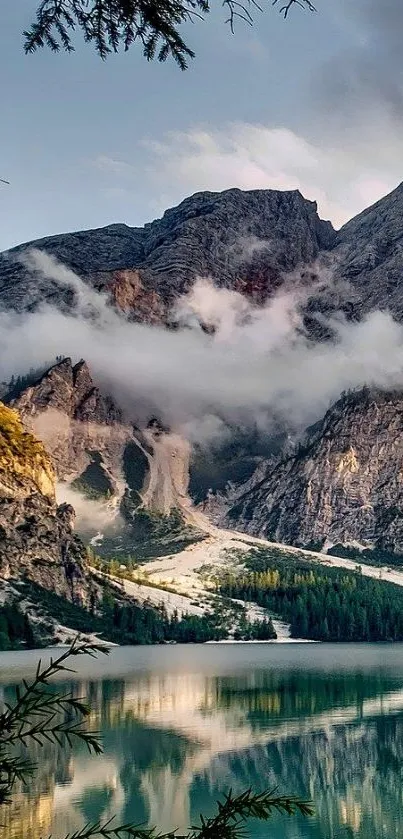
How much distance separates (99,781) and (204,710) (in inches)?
1279

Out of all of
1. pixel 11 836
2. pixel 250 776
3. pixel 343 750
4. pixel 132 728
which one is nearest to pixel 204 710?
pixel 132 728

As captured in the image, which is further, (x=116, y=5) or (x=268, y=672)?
(x=268, y=672)

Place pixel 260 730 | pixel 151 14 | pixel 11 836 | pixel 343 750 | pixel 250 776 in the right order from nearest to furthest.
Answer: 1. pixel 151 14
2. pixel 11 836
3. pixel 250 776
4. pixel 343 750
5. pixel 260 730

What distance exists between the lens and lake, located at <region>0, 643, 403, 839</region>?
138 feet

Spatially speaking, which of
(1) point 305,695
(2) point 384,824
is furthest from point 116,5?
(1) point 305,695

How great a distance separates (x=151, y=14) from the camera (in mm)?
8883

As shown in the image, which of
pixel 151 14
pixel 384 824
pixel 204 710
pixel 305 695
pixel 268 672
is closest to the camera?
pixel 151 14

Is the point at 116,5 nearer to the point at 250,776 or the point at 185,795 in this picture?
the point at 185,795

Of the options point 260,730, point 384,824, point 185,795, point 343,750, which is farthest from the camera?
point 260,730

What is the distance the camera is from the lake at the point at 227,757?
4209cm

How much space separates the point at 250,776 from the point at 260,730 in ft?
55.5

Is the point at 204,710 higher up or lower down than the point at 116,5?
lower down

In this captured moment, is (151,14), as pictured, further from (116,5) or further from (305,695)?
(305,695)

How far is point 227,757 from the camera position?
5603cm
